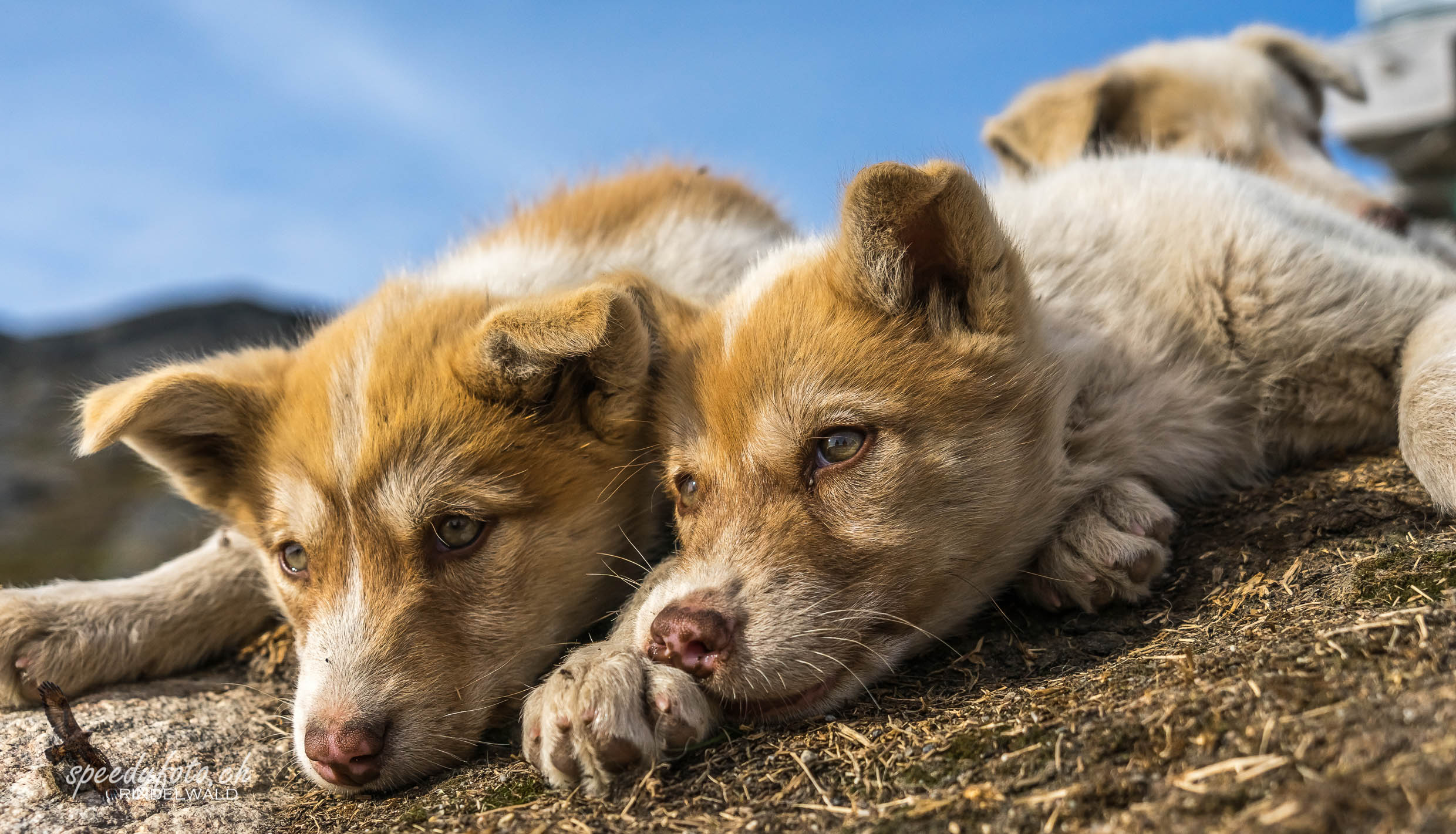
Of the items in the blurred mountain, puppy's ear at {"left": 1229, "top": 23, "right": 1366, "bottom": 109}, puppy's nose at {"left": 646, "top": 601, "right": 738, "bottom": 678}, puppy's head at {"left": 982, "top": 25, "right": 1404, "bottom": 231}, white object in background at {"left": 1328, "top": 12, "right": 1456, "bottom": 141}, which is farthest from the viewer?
the blurred mountain

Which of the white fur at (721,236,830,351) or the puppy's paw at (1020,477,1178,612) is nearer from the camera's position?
the puppy's paw at (1020,477,1178,612)

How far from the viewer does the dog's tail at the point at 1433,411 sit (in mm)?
3262

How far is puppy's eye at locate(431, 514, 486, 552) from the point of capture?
3557 mm

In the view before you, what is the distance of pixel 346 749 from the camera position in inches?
123

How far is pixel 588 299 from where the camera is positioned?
3.30 m

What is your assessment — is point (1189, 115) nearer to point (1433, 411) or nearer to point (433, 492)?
point (1433, 411)

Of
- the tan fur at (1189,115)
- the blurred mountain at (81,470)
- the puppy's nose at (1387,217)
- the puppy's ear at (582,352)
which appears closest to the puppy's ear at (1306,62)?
the tan fur at (1189,115)

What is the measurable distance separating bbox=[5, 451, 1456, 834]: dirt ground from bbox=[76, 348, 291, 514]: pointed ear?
4.70 ft

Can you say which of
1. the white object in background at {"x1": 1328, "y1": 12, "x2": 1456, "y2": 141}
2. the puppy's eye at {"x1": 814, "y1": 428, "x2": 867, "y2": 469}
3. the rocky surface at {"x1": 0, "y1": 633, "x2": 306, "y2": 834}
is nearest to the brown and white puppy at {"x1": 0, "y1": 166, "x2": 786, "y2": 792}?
the rocky surface at {"x1": 0, "y1": 633, "x2": 306, "y2": 834}

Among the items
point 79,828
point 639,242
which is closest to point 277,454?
point 79,828

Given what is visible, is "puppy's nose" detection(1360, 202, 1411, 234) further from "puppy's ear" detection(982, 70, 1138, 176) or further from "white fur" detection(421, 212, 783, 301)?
"white fur" detection(421, 212, 783, 301)

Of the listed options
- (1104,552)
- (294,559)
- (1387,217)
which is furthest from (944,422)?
(1387,217)

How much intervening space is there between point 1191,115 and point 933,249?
4.21m

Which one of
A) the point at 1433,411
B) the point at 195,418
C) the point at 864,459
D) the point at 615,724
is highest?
the point at 195,418
